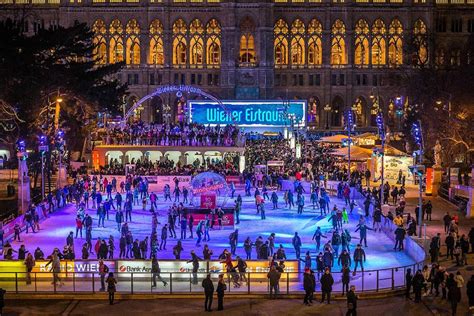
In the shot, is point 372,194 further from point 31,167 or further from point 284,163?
point 31,167

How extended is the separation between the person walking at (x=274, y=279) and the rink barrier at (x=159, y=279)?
41 centimetres

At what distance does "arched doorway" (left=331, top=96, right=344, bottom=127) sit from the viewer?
5517 inches

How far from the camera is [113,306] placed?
111 ft

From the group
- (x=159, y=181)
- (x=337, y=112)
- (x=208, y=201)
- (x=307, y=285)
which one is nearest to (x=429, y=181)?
(x=159, y=181)

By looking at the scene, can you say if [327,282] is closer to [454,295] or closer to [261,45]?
[454,295]

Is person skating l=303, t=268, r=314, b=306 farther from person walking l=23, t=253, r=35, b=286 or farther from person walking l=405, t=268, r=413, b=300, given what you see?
person walking l=23, t=253, r=35, b=286

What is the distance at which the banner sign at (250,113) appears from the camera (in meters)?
101

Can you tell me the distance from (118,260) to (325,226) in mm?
17072

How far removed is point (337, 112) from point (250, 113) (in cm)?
3904

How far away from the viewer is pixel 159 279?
35.3 metres

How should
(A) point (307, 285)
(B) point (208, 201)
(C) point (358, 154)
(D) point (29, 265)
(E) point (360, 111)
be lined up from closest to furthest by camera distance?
1. (A) point (307, 285)
2. (D) point (29, 265)
3. (B) point (208, 201)
4. (C) point (358, 154)
5. (E) point (360, 111)

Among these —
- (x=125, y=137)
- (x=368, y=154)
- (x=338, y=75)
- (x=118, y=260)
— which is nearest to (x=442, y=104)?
(x=368, y=154)

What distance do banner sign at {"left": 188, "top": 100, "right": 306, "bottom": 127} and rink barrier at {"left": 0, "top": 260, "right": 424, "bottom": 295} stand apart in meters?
63.2

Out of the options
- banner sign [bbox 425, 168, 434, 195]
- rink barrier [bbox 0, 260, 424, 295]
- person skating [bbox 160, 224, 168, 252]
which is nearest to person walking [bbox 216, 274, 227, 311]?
rink barrier [bbox 0, 260, 424, 295]
